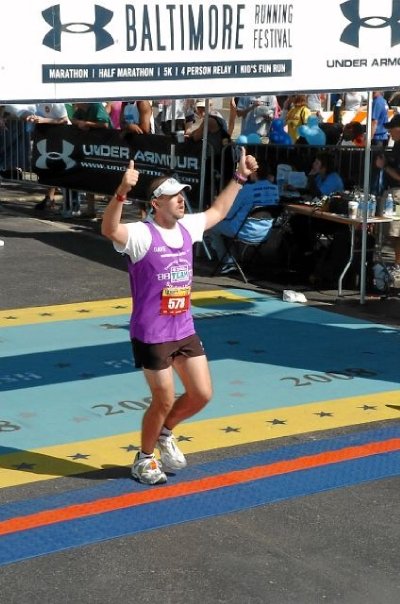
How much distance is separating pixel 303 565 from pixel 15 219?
1205cm

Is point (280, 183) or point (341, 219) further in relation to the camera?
point (280, 183)

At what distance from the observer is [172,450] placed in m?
7.13

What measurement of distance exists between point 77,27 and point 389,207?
5.54 meters

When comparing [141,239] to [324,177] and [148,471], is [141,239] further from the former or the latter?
[324,177]

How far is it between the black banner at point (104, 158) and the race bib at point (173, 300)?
25.4ft

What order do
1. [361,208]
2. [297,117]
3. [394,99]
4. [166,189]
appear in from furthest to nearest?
[394,99] → [297,117] → [361,208] → [166,189]

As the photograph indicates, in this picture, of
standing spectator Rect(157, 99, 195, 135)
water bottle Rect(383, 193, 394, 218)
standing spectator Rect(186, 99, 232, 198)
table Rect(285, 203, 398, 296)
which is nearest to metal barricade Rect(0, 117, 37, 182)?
standing spectator Rect(157, 99, 195, 135)

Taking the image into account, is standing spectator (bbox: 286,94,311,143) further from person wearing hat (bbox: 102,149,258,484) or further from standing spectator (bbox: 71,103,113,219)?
person wearing hat (bbox: 102,149,258,484)

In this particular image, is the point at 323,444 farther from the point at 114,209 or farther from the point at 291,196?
the point at 291,196

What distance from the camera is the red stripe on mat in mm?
6367

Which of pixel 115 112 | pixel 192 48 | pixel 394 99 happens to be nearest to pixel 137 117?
pixel 115 112

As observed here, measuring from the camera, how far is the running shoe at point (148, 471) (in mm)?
6921

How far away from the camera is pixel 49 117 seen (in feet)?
58.3

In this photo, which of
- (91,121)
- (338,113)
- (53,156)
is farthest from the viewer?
(338,113)
